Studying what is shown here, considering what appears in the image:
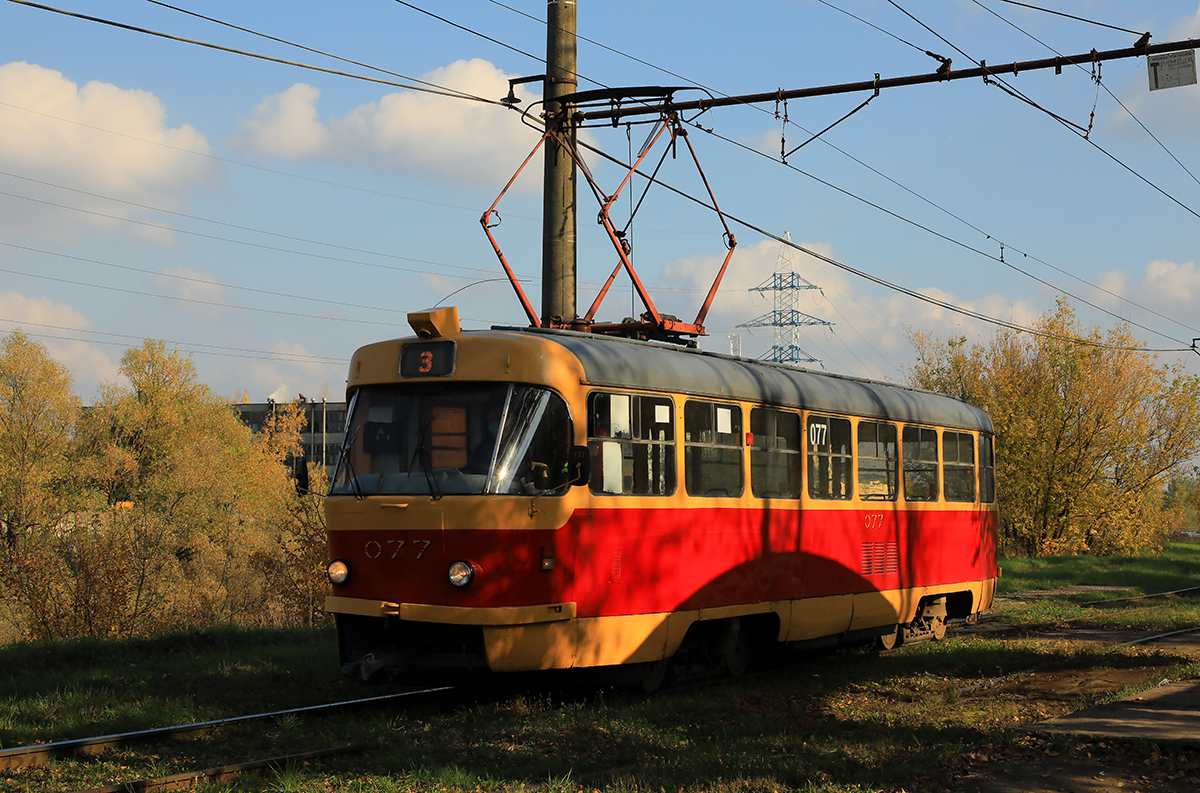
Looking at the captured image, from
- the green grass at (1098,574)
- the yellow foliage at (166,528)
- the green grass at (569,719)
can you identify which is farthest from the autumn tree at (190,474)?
the green grass at (569,719)

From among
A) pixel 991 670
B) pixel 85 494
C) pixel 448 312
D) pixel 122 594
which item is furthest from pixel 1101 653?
pixel 85 494

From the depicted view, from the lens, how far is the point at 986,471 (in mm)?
16203

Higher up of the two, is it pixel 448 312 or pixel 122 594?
pixel 448 312

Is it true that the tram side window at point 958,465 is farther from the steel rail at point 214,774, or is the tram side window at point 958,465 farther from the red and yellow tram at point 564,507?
the steel rail at point 214,774

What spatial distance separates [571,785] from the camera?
678 cm

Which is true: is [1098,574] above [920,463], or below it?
below

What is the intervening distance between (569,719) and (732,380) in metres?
3.77

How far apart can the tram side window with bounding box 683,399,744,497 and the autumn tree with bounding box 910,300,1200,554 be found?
30.5m

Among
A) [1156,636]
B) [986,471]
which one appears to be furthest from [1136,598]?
[986,471]

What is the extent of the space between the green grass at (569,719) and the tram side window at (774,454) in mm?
1884

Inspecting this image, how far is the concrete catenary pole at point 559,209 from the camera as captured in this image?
13617 mm

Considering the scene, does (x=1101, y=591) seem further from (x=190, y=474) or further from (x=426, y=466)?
(x=190, y=474)

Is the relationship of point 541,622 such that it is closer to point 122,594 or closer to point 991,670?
point 991,670

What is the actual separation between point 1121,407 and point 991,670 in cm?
3126
